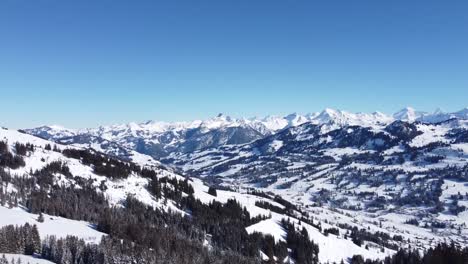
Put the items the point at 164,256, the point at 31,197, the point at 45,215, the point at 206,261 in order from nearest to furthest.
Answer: the point at 164,256
the point at 206,261
the point at 45,215
the point at 31,197

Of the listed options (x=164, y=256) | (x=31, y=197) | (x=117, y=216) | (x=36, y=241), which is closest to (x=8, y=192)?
(x=31, y=197)

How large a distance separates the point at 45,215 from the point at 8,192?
24.4 m

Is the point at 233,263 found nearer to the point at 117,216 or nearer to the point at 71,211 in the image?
the point at 117,216

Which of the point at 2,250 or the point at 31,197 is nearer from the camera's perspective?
the point at 2,250

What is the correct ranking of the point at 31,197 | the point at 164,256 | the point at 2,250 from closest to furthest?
the point at 2,250
the point at 164,256
the point at 31,197

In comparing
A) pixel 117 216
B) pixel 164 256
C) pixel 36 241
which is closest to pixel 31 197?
pixel 117 216

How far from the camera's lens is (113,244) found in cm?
14012

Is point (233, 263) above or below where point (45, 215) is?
below

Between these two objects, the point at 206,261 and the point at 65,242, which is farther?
the point at 206,261

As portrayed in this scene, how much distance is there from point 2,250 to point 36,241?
Answer: 9.00 meters

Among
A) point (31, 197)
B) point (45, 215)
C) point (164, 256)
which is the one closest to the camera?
point (164, 256)

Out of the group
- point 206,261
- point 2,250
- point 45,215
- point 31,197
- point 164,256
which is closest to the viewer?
point 2,250

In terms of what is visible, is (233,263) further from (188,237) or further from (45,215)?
(45,215)

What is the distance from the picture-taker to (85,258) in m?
128
